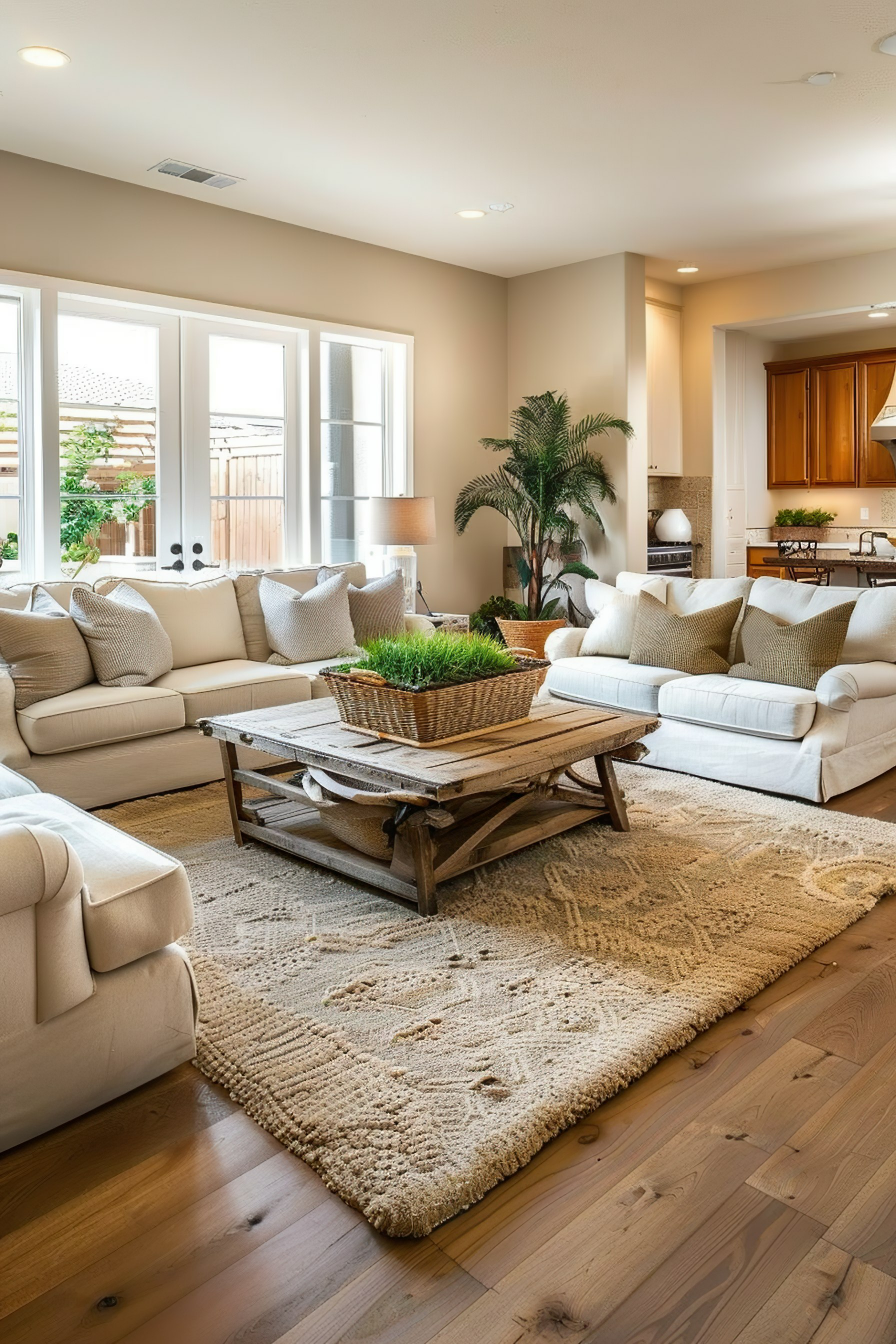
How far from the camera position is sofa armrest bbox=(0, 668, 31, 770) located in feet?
12.3

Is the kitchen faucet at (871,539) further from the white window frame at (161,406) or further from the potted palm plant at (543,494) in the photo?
the white window frame at (161,406)

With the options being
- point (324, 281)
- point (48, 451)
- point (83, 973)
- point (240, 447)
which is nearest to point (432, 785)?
point (83, 973)

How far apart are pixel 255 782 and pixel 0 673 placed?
3.93 feet

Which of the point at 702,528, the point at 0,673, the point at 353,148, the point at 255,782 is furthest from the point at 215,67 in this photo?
the point at 702,528

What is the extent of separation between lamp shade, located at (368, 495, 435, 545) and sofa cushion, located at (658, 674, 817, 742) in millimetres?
1969

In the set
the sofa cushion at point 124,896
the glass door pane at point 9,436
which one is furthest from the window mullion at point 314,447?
the sofa cushion at point 124,896

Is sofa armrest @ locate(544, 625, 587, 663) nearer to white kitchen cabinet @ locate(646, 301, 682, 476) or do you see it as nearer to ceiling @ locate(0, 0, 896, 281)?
ceiling @ locate(0, 0, 896, 281)

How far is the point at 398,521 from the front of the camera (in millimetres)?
5836

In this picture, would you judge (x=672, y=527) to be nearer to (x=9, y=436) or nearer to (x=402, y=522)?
(x=402, y=522)

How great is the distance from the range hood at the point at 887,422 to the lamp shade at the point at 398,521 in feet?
12.4

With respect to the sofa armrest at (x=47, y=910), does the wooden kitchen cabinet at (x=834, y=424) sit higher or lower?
higher

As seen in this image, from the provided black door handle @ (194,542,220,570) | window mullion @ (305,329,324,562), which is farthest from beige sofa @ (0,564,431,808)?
window mullion @ (305,329,324,562)

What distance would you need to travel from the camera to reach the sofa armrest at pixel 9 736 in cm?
374

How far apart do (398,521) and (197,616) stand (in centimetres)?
147
